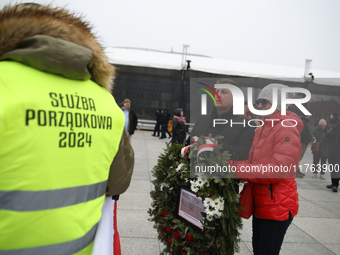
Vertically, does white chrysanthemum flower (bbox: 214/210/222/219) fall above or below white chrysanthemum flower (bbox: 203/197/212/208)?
below

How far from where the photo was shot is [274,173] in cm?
223

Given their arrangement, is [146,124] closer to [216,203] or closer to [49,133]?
[216,203]

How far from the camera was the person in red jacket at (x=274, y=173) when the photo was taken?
Result: 2238mm

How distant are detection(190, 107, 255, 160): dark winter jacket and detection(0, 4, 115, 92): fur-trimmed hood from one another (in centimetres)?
161

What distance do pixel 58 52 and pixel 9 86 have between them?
9.7 inches

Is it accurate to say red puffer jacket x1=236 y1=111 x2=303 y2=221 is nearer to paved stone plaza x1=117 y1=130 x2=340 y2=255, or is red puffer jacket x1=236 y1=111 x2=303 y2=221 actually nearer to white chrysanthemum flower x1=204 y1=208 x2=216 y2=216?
white chrysanthemum flower x1=204 y1=208 x2=216 y2=216

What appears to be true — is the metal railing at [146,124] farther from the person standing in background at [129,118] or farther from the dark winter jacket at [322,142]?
the dark winter jacket at [322,142]

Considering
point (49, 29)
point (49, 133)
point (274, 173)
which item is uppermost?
point (49, 29)

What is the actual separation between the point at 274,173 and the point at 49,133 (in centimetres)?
177

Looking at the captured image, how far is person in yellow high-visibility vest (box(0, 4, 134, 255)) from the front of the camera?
110 centimetres

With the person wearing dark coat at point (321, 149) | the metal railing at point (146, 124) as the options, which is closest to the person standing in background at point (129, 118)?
the person wearing dark coat at point (321, 149)

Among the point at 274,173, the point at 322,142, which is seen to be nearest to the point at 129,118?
the point at 322,142

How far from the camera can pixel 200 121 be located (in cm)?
336

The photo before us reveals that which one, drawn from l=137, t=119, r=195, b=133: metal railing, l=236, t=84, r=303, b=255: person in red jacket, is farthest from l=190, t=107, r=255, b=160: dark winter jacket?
l=137, t=119, r=195, b=133: metal railing
